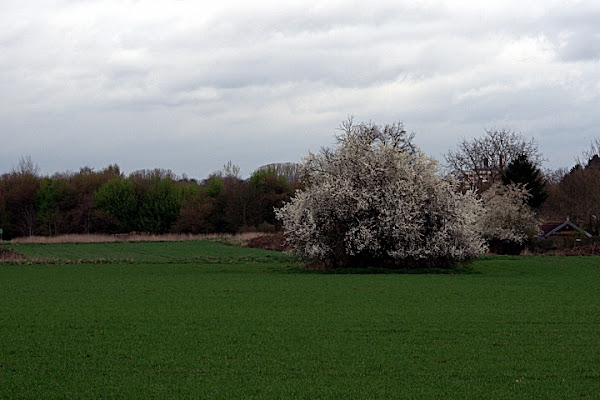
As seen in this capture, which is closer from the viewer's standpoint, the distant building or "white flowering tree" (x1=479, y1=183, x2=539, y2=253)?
"white flowering tree" (x1=479, y1=183, x2=539, y2=253)

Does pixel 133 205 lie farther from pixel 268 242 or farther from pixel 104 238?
pixel 268 242

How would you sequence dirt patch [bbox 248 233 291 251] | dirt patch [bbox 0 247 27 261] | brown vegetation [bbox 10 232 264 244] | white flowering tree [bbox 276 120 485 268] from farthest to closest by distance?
brown vegetation [bbox 10 232 264 244] < dirt patch [bbox 248 233 291 251] < dirt patch [bbox 0 247 27 261] < white flowering tree [bbox 276 120 485 268]

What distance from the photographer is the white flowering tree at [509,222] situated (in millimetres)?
61625

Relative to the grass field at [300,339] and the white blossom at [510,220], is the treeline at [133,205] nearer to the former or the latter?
the white blossom at [510,220]

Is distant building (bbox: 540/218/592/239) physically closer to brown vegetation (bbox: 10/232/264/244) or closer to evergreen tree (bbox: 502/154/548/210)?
evergreen tree (bbox: 502/154/548/210)

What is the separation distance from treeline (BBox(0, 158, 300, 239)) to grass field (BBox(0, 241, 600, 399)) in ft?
198

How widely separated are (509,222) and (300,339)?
51.2m

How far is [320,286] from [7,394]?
60.7 ft

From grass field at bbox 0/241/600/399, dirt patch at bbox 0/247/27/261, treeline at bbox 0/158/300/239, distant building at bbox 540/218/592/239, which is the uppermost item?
treeline at bbox 0/158/300/239

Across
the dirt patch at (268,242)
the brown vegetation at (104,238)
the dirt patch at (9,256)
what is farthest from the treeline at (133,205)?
the dirt patch at (9,256)

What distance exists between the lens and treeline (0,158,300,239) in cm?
8975

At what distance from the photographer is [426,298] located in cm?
2309

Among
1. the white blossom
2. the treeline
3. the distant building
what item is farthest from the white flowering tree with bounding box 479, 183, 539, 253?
the treeline

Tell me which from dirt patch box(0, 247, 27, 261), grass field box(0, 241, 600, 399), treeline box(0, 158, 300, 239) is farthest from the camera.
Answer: treeline box(0, 158, 300, 239)
